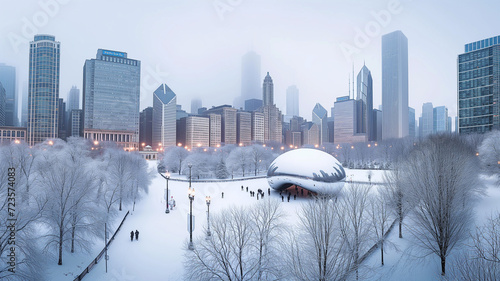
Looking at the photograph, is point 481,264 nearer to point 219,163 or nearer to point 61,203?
point 61,203

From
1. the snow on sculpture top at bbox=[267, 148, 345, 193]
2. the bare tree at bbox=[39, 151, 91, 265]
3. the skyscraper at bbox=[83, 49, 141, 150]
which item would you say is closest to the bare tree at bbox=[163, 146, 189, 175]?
the snow on sculpture top at bbox=[267, 148, 345, 193]

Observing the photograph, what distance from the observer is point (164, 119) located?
7421 inches

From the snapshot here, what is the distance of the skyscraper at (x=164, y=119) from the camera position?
185 m

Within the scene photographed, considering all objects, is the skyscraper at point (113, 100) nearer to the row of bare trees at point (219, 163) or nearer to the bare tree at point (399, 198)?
the row of bare trees at point (219, 163)

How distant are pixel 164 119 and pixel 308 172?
16977cm

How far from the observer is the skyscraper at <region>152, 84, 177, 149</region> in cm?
18512

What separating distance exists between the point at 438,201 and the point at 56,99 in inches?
6421

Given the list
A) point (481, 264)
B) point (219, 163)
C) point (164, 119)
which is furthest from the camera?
point (164, 119)

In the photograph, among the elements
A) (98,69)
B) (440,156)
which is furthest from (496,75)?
(98,69)

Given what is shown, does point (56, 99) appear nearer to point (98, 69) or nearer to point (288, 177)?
point (98, 69)

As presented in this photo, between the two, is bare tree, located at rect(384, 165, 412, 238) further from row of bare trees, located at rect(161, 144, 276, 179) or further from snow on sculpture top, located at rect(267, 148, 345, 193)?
row of bare trees, located at rect(161, 144, 276, 179)

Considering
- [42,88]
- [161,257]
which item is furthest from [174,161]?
[42,88]

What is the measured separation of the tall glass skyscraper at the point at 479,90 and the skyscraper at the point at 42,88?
579ft

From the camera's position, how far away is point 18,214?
13398 mm
